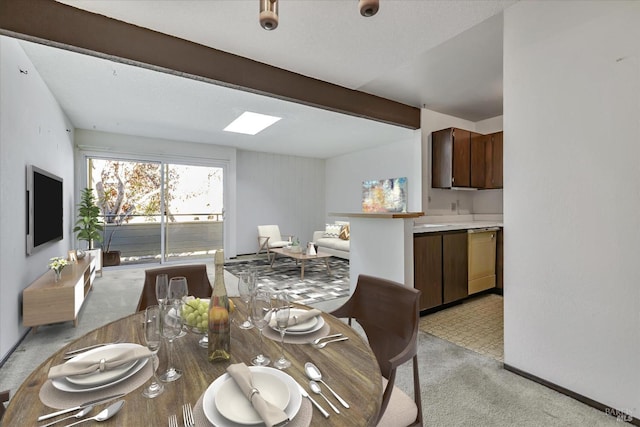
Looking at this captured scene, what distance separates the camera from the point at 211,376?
84 cm

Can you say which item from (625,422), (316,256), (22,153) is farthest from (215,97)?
(625,422)

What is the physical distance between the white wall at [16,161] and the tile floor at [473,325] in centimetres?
358

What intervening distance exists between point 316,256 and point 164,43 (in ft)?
11.5

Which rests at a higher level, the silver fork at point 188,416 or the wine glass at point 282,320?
the wine glass at point 282,320

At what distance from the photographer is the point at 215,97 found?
3852 millimetres

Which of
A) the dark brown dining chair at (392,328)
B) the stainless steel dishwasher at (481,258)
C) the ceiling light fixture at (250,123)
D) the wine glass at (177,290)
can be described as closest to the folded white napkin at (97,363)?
the wine glass at (177,290)

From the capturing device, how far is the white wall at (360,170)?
20.5 ft

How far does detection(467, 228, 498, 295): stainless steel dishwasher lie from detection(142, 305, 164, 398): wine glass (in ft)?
11.3

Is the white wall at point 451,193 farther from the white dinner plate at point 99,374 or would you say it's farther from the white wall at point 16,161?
the white wall at point 16,161

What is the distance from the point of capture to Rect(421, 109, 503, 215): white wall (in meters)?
4.32

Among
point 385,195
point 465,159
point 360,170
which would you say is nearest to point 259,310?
point 465,159

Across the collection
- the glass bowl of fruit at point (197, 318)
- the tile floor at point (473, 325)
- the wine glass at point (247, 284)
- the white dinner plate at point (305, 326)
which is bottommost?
the tile floor at point (473, 325)

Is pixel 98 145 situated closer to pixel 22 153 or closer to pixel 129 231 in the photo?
pixel 129 231

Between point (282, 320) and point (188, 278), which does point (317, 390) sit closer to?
point (282, 320)
